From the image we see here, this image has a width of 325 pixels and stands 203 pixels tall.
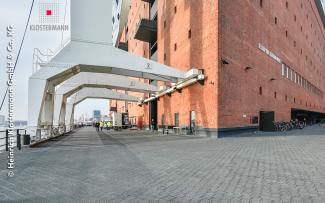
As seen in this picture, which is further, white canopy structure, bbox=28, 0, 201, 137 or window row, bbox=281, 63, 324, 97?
window row, bbox=281, 63, 324, 97

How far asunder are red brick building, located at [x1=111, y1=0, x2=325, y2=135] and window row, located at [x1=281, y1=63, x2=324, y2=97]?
0.47 ft

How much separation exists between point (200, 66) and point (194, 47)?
6.78 ft

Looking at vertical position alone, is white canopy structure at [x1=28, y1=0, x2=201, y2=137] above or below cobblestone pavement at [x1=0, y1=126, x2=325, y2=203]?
above

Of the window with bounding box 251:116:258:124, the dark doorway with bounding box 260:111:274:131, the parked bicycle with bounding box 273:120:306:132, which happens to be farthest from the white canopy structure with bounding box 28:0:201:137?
the parked bicycle with bounding box 273:120:306:132

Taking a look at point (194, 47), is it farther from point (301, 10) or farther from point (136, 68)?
point (301, 10)

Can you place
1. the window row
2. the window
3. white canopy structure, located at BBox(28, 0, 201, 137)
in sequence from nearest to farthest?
white canopy structure, located at BBox(28, 0, 201, 137)
the window
the window row

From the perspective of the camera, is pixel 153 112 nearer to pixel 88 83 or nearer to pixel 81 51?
pixel 88 83

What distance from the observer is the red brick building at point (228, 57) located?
1845 cm

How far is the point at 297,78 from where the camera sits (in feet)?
128

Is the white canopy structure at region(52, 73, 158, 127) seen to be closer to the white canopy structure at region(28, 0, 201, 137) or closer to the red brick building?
the red brick building

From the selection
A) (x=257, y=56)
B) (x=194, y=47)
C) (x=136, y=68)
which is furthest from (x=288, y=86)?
(x=136, y=68)

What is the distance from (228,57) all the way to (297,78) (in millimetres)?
25859

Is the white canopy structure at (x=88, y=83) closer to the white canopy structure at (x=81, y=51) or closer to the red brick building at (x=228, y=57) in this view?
the red brick building at (x=228, y=57)

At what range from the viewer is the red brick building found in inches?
727
